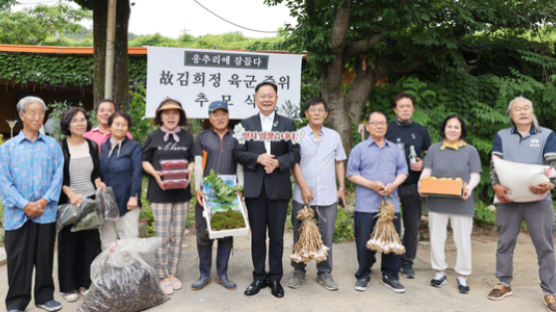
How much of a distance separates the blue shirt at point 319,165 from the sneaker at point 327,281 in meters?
0.77

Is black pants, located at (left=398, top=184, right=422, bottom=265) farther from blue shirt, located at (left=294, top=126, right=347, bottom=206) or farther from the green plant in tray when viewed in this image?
the green plant in tray

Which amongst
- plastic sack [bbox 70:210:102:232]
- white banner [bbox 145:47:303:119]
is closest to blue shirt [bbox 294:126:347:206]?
plastic sack [bbox 70:210:102:232]

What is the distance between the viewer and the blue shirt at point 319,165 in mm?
4000

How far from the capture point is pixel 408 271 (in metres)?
4.40

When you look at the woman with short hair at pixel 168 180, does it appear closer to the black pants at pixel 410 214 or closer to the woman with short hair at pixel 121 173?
the woman with short hair at pixel 121 173

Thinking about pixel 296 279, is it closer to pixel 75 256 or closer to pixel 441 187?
pixel 441 187

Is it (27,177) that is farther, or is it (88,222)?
(88,222)

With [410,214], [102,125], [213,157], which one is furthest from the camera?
[410,214]

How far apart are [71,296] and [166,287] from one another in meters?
0.85

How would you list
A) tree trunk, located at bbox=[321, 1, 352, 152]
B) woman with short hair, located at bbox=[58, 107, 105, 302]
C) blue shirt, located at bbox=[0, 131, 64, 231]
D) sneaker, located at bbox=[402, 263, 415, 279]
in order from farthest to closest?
1. tree trunk, located at bbox=[321, 1, 352, 152]
2. sneaker, located at bbox=[402, 263, 415, 279]
3. woman with short hair, located at bbox=[58, 107, 105, 302]
4. blue shirt, located at bbox=[0, 131, 64, 231]

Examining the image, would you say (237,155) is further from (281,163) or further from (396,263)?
(396,263)

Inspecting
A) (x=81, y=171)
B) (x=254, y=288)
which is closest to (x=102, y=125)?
(x=81, y=171)

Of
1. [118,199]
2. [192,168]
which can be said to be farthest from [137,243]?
[192,168]

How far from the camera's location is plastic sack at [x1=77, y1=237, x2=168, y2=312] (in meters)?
3.34
